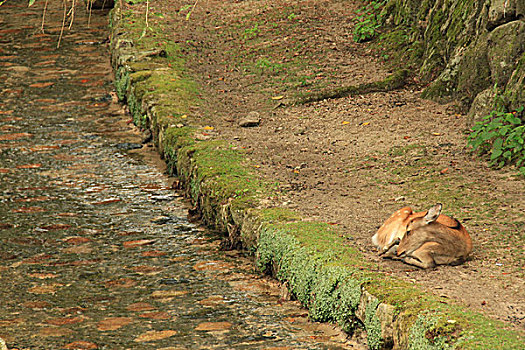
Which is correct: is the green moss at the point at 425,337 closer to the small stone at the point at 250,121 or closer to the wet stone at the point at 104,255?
the wet stone at the point at 104,255

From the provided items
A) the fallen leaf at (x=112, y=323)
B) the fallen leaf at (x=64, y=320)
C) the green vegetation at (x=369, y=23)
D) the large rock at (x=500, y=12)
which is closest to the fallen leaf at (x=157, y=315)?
the fallen leaf at (x=112, y=323)

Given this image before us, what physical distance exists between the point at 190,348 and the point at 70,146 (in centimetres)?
489

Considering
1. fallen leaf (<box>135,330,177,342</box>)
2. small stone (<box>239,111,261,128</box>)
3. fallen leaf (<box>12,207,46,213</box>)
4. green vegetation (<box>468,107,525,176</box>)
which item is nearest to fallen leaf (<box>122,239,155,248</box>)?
fallen leaf (<box>12,207,46,213</box>)

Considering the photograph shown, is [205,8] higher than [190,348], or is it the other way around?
[205,8]

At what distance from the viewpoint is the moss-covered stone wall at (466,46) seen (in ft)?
21.7

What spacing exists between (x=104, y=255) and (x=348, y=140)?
9.67 ft

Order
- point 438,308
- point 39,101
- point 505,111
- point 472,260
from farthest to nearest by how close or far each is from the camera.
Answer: point 39,101
point 505,111
point 472,260
point 438,308

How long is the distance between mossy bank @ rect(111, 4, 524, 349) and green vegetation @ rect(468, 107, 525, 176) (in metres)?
1.93

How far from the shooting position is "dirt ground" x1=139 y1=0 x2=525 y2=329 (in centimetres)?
459

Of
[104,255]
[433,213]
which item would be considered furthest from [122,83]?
[433,213]

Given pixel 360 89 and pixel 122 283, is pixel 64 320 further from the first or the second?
pixel 360 89

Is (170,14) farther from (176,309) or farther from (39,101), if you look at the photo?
(176,309)

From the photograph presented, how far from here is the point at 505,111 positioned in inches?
251

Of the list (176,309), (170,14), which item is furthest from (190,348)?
(170,14)
